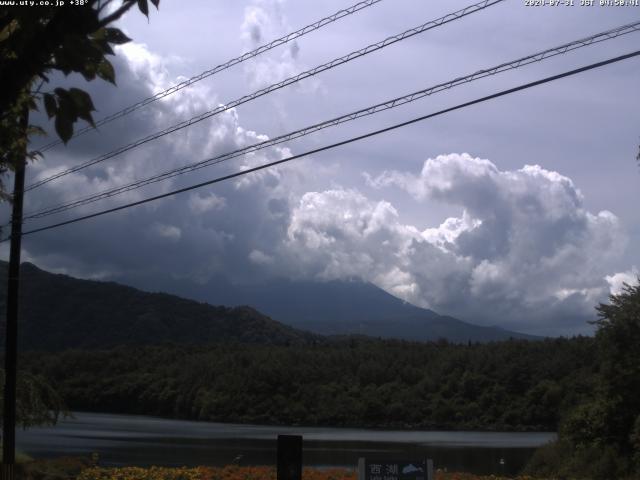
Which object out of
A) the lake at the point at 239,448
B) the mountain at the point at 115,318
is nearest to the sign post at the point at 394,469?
the lake at the point at 239,448

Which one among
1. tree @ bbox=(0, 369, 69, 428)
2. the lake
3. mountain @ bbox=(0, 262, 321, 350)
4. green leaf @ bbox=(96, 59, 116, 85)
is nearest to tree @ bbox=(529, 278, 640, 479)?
the lake

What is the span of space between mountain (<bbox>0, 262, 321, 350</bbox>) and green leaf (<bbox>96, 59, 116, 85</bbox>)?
383ft

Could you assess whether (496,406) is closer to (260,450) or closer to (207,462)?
(260,450)

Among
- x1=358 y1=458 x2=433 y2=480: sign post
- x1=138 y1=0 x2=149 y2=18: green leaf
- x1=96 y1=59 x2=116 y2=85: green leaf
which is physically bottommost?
x1=358 y1=458 x2=433 y2=480: sign post

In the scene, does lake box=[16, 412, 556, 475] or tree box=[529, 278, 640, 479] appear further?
lake box=[16, 412, 556, 475]

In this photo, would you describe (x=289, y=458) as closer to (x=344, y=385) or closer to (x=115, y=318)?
(x=344, y=385)

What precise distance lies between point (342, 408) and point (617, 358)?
159 feet

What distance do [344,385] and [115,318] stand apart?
2914 inches

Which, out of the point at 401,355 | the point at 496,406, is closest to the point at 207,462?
the point at 496,406

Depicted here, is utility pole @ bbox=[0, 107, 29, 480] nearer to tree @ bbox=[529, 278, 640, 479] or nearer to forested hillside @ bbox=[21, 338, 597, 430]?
tree @ bbox=[529, 278, 640, 479]

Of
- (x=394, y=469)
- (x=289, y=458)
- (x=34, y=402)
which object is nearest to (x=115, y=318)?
(x=34, y=402)

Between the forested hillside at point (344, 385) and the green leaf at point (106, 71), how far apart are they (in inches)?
2320

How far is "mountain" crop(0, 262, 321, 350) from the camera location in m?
128

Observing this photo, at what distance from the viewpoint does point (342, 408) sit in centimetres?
7250
